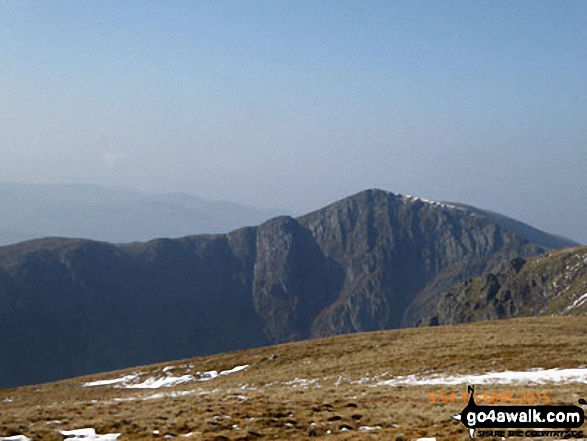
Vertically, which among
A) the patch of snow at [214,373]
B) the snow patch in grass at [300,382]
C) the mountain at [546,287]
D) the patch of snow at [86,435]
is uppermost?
the patch of snow at [86,435]

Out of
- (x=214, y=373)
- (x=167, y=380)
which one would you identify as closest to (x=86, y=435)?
(x=214, y=373)

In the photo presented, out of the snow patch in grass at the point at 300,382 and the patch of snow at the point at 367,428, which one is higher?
the patch of snow at the point at 367,428

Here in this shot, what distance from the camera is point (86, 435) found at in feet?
68.7

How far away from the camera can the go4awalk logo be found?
15602 mm

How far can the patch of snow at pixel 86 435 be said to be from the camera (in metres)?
20.3

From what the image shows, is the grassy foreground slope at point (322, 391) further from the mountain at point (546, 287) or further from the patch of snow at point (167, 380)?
the mountain at point (546, 287)

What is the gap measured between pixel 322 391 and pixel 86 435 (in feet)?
45.9

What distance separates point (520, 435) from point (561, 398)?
287 inches

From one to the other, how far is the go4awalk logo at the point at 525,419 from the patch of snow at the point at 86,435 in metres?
14.5

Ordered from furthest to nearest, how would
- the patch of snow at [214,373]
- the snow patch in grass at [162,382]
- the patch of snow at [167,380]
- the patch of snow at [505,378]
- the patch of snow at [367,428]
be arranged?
the patch of snow at [214,373], the patch of snow at [167,380], the snow patch in grass at [162,382], the patch of snow at [505,378], the patch of snow at [367,428]

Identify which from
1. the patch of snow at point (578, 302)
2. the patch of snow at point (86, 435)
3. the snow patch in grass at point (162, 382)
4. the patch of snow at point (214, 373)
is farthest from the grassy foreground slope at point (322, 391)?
the patch of snow at point (578, 302)

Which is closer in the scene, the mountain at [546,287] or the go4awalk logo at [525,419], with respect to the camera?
the go4awalk logo at [525,419]

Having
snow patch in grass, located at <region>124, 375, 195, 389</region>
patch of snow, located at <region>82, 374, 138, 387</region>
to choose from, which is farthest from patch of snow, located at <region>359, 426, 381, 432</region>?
patch of snow, located at <region>82, 374, 138, 387</region>

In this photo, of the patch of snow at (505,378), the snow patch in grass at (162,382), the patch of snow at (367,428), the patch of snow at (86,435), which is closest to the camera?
the patch of snow at (367,428)
